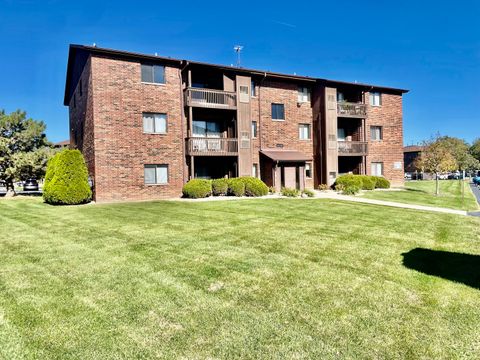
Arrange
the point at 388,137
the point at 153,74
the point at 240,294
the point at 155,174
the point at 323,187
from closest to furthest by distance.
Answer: the point at 240,294
the point at 153,74
the point at 155,174
the point at 323,187
the point at 388,137

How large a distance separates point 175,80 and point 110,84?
160 inches

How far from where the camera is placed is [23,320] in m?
4.11

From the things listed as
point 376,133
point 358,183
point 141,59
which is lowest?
point 358,183

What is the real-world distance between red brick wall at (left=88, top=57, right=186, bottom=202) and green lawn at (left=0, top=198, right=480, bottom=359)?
10048 mm

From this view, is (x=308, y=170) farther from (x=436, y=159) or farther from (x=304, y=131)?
(x=436, y=159)

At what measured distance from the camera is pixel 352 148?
1115 inches

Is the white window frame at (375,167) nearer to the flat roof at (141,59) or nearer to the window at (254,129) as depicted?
the flat roof at (141,59)

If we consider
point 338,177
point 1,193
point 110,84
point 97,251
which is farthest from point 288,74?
point 1,193

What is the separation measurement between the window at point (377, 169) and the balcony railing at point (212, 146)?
14919 mm

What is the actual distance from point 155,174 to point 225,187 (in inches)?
180

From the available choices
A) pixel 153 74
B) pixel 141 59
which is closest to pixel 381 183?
pixel 153 74

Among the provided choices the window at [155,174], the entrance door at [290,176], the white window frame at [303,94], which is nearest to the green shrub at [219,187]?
the window at [155,174]

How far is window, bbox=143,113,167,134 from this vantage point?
2022 cm

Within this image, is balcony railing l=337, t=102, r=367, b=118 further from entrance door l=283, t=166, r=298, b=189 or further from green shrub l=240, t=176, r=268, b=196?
green shrub l=240, t=176, r=268, b=196
